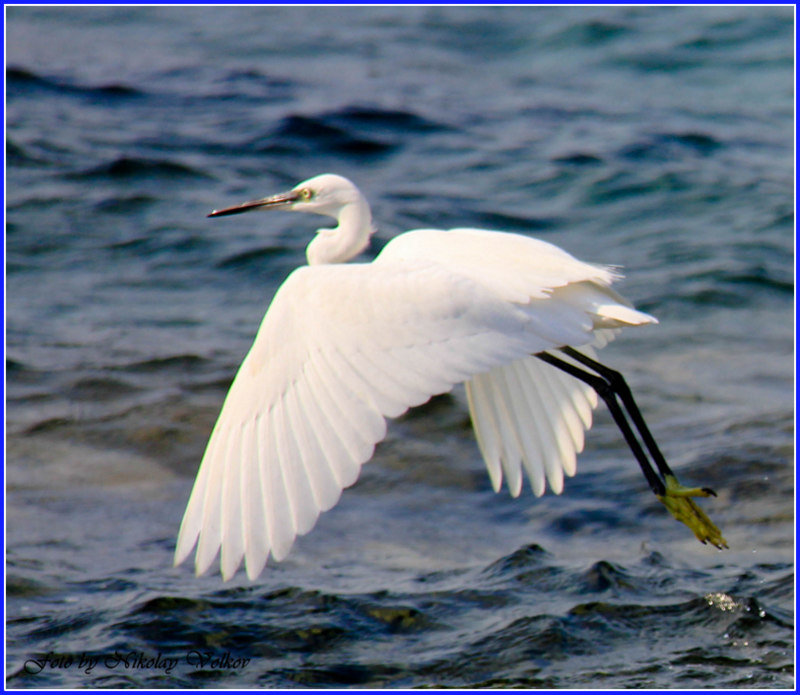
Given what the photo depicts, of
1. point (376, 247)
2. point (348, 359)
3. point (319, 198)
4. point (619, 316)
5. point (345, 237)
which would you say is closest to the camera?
point (348, 359)

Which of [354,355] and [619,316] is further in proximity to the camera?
[619,316]

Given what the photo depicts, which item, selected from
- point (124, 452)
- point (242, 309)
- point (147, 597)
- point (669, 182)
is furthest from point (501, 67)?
point (147, 597)

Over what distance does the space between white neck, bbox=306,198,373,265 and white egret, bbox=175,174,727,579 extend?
21cm

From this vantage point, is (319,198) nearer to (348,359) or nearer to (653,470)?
→ (348,359)

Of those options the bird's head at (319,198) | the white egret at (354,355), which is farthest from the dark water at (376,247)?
the bird's head at (319,198)

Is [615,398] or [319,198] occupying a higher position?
[319,198]

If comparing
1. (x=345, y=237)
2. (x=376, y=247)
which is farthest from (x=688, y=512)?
(x=376, y=247)

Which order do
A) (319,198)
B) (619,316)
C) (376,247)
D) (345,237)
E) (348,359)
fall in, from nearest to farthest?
(348,359), (619,316), (345,237), (319,198), (376,247)

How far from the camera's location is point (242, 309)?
8062 millimetres

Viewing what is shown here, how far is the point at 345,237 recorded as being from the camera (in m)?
4.78

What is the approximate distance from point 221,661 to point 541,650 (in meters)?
1.16

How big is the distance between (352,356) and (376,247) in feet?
17.8

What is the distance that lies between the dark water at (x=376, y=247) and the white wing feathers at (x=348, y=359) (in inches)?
44.5

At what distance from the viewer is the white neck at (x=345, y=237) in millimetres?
4785
